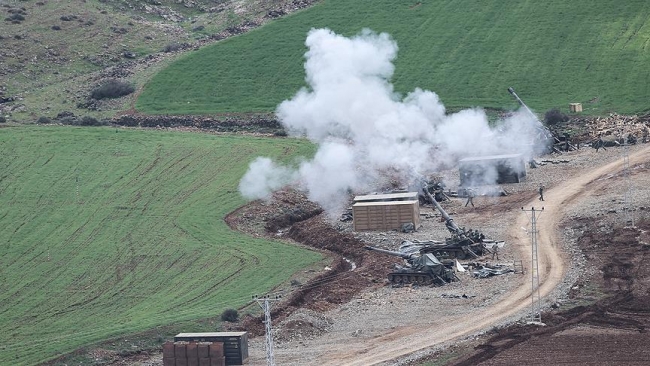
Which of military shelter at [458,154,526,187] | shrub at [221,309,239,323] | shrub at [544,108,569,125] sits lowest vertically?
shrub at [221,309,239,323]

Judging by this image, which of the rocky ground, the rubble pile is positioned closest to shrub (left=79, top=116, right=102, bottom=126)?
the rocky ground

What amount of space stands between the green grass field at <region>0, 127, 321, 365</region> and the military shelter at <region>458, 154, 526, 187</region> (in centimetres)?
1531

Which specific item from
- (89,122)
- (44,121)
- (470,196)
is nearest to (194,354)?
(470,196)

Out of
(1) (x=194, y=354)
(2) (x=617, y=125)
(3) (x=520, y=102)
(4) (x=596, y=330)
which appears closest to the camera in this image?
(1) (x=194, y=354)

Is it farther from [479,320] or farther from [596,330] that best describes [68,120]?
[596,330]

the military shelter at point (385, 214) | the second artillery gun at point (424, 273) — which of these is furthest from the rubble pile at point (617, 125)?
the second artillery gun at point (424, 273)

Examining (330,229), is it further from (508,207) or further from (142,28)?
(142,28)

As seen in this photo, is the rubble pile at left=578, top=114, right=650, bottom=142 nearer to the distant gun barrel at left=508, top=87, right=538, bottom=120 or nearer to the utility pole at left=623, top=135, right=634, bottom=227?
the utility pole at left=623, top=135, right=634, bottom=227

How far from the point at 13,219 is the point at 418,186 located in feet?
100

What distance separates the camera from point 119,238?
89875 millimetres

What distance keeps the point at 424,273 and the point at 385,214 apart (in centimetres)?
1594

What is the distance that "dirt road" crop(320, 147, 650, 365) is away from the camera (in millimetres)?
63250

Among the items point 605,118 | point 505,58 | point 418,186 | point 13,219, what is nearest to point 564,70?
point 505,58

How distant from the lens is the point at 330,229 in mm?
92875
